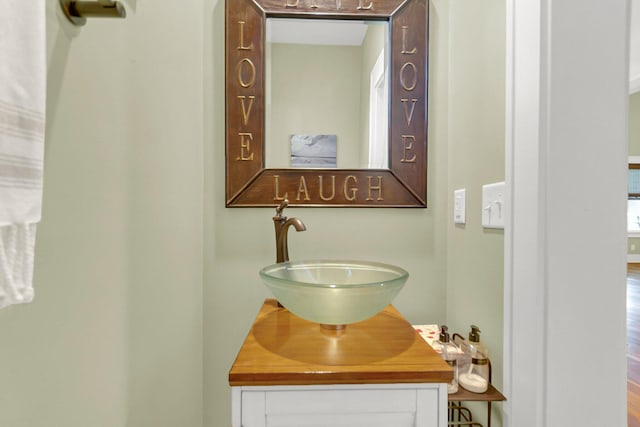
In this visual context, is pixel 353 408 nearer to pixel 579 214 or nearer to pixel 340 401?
pixel 340 401

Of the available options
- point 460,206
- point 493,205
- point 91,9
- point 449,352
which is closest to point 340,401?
point 449,352

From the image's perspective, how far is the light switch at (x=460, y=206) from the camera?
1.07 metres

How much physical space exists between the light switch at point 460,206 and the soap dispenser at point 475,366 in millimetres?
359

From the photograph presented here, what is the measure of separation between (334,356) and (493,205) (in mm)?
568

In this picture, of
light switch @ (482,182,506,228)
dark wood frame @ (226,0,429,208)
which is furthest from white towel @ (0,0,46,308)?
light switch @ (482,182,506,228)

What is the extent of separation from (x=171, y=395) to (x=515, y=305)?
0.99 metres

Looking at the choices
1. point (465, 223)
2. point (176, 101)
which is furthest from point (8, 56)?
point (465, 223)

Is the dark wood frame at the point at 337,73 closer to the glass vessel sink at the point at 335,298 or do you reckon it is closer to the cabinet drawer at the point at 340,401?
the glass vessel sink at the point at 335,298

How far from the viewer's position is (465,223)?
1066 millimetres

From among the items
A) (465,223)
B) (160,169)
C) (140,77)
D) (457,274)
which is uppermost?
(140,77)

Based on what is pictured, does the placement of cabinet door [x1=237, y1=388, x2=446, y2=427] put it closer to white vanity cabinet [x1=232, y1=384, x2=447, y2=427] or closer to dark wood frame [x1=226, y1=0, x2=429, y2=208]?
white vanity cabinet [x1=232, y1=384, x2=447, y2=427]

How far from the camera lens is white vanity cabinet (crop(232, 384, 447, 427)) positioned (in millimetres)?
656

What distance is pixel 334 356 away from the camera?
0.71 metres

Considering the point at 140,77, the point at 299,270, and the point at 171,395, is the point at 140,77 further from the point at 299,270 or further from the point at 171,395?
the point at 171,395
